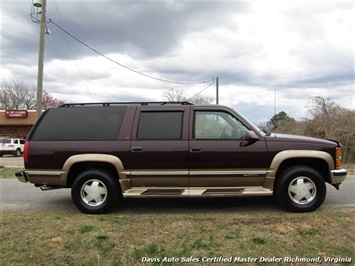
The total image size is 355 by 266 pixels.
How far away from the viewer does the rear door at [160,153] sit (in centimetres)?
545

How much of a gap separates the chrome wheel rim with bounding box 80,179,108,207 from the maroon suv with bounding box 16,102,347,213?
17mm

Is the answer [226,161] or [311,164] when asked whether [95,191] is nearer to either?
[226,161]

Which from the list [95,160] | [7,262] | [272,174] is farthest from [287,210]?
[7,262]

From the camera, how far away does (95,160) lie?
551 centimetres

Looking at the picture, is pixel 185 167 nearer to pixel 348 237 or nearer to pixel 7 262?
pixel 348 237

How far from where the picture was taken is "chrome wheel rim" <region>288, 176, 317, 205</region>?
17.8ft

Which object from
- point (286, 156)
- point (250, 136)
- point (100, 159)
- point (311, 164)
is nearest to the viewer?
point (250, 136)

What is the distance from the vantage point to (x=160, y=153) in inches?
214

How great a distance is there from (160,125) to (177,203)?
1618 mm

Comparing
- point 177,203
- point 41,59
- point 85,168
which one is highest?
point 41,59

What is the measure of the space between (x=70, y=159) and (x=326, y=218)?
405 cm

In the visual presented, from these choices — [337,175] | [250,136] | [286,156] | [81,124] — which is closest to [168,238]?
[250,136]

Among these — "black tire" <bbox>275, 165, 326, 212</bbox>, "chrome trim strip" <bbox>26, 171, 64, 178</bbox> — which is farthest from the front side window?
"chrome trim strip" <bbox>26, 171, 64, 178</bbox>

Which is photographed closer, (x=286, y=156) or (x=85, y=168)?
(x=286, y=156)
